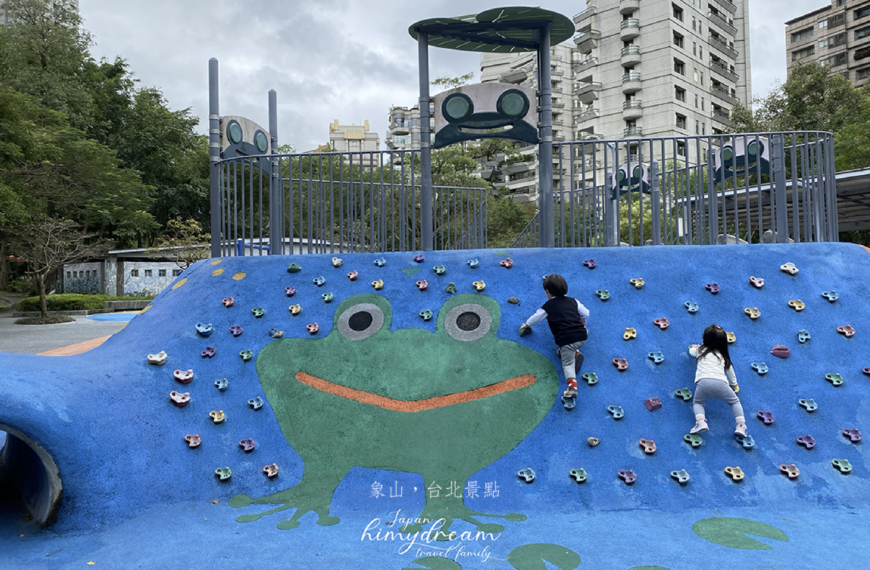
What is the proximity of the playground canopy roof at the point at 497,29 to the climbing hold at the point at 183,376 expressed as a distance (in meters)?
5.54

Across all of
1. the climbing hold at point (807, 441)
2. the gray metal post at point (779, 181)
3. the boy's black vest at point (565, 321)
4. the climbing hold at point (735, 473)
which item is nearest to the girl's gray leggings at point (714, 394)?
the climbing hold at point (735, 473)

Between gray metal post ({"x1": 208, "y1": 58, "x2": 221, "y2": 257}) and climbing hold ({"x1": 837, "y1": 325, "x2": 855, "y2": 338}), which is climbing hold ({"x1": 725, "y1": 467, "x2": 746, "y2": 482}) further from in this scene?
gray metal post ({"x1": 208, "y1": 58, "x2": 221, "y2": 257})

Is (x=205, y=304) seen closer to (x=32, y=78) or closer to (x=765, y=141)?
(x=765, y=141)

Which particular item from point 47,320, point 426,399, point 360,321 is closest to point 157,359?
point 360,321

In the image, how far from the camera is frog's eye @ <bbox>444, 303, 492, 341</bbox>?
6402mm

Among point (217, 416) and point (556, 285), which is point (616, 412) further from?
point (217, 416)

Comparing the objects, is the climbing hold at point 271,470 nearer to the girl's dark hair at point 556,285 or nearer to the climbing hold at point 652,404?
the girl's dark hair at point 556,285

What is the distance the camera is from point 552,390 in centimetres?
576

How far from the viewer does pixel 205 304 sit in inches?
280

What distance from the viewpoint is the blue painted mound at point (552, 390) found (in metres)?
4.91

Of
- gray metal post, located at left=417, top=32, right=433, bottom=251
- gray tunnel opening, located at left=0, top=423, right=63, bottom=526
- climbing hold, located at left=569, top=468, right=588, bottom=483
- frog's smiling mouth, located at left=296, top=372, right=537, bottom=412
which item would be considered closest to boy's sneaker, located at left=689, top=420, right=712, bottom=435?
climbing hold, located at left=569, top=468, right=588, bottom=483

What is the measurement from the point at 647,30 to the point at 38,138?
49.2 meters

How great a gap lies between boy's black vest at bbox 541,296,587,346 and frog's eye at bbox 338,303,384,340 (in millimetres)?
2037

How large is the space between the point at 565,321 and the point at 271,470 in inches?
130
